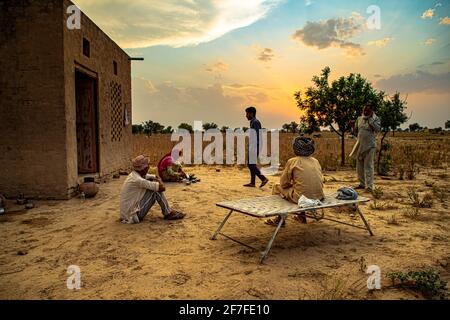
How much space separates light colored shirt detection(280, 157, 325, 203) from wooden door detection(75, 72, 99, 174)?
658cm

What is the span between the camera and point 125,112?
12.2 meters

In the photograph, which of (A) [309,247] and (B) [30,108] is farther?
(B) [30,108]

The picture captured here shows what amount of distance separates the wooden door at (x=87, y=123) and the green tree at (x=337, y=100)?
342 inches

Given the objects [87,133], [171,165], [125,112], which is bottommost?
[171,165]

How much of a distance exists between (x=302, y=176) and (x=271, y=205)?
585 millimetres

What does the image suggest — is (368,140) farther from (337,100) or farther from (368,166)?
(337,100)

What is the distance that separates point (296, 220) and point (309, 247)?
1.33 m

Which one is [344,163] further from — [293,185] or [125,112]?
[293,185]

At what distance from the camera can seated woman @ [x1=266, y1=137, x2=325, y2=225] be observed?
4648 mm

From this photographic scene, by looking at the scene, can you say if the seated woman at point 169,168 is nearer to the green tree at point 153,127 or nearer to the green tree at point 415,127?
the green tree at point 153,127

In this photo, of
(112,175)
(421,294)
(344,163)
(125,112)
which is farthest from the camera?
(344,163)

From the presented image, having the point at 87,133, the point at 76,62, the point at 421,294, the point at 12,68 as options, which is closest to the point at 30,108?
the point at 12,68

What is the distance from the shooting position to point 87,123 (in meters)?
9.66

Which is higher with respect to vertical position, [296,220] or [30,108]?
[30,108]
